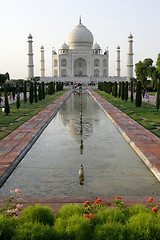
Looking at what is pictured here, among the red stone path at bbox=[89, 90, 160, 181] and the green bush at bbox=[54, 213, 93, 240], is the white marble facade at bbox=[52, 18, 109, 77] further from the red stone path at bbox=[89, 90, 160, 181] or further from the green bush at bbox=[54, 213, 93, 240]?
the green bush at bbox=[54, 213, 93, 240]

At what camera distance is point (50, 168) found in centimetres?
507

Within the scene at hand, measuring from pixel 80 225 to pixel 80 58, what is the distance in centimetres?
5573

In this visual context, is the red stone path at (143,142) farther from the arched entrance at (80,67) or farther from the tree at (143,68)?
the arched entrance at (80,67)

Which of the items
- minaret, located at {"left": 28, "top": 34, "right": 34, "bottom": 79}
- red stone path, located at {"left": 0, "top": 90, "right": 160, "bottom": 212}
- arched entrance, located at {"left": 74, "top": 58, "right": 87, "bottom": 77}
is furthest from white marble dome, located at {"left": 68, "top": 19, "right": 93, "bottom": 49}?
red stone path, located at {"left": 0, "top": 90, "right": 160, "bottom": 212}

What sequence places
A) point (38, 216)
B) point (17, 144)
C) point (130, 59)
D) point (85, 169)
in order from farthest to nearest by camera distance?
point (130, 59) → point (17, 144) → point (85, 169) → point (38, 216)

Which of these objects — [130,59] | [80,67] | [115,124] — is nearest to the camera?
[115,124]

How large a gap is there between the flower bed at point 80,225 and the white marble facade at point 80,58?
5264 cm

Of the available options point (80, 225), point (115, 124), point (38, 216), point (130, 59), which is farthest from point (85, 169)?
point (130, 59)

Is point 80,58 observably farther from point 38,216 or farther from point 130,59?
point 38,216

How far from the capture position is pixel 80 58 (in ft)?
186

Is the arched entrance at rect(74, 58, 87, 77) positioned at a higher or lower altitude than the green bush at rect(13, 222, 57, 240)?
higher

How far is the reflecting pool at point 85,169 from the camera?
4.14 m

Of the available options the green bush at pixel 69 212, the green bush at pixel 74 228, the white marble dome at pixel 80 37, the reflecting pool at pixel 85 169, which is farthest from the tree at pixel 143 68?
the green bush at pixel 74 228

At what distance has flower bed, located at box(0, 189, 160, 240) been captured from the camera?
8.14 ft
